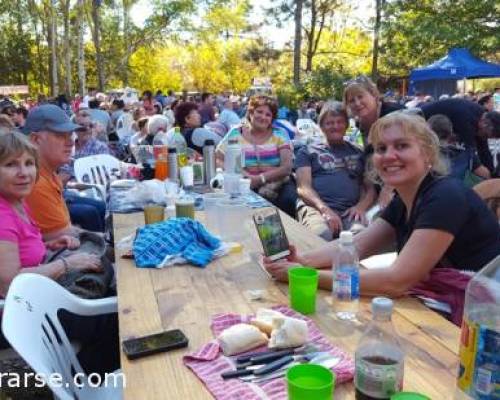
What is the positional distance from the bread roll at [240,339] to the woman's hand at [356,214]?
2.33 metres

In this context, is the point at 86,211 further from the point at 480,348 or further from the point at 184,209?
the point at 480,348

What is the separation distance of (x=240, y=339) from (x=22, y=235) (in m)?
1.21

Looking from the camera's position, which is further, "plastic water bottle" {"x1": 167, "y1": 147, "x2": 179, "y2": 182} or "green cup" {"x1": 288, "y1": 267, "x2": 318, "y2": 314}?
"plastic water bottle" {"x1": 167, "y1": 147, "x2": 179, "y2": 182}

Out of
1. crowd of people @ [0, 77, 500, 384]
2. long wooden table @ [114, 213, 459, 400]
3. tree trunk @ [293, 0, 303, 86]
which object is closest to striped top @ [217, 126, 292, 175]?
crowd of people @ [0, 77, 500, 384]

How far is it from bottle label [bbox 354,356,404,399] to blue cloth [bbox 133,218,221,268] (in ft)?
3.27

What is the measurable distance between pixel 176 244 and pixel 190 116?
163 inches

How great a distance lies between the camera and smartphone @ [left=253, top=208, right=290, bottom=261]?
66.3 inches

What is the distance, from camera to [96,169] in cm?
493

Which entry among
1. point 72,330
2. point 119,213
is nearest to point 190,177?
point 119,213

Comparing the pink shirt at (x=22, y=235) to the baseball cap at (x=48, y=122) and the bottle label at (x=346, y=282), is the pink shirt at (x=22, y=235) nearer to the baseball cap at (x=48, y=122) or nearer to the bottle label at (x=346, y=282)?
the baseball cap at (x=48, y=122)

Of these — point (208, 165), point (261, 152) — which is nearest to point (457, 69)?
point (261, 152)

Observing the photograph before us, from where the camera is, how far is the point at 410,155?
186cm

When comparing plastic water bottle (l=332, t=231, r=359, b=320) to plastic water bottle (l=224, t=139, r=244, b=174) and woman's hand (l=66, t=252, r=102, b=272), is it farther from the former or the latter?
plastic water bottle (l=224, t=139, r=244, b=174)

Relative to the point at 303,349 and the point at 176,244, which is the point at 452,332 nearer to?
the point at 303,349
